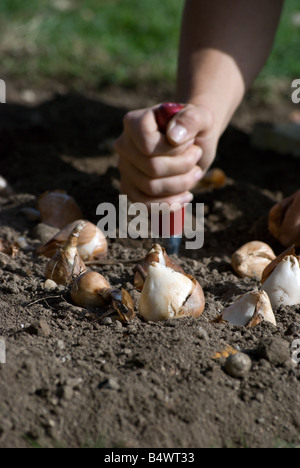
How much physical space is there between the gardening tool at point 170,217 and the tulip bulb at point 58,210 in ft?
1.09

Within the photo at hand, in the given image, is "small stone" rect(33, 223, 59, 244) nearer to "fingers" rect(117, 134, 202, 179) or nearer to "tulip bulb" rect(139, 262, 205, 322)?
"fingers" rect(117, 134, 202, 179)

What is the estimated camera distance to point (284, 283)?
1516 mm

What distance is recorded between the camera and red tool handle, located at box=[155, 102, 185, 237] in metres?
1.78

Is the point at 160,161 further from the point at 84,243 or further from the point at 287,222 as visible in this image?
the point at 287,222

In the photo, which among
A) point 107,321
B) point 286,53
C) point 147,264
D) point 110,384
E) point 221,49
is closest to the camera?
point 110,384

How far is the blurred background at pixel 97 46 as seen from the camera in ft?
11.3

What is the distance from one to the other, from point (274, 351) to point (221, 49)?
131cm

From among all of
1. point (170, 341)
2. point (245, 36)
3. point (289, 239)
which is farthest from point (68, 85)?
point (170, 341)

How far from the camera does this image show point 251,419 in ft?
3.86

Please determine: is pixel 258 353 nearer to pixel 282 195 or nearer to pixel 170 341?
pixel 170 341

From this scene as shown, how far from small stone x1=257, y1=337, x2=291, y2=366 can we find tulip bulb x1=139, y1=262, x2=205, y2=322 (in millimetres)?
192
